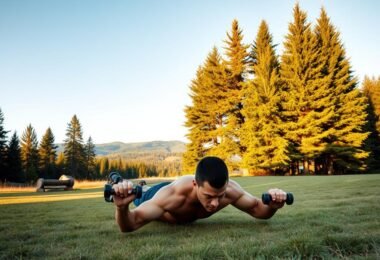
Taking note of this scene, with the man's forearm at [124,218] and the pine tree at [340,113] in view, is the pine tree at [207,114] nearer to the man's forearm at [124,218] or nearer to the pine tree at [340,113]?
the pine tree at [340,113]

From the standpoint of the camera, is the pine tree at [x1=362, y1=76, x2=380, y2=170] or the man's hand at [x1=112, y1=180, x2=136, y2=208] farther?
the pine tree at [x1=362, y1=76, x2=380, y2=170]

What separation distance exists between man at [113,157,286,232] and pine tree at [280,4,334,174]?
23728 mm

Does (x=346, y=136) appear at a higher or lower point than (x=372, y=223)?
higher

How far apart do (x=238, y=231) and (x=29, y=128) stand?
191ft

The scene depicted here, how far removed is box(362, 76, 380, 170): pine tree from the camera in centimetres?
2936

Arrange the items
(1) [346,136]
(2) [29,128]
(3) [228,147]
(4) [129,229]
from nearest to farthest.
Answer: (4) [129,229] < (1) [346,136] < (3) [228,147] < (2) [29,128]

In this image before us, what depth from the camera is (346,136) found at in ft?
85.6

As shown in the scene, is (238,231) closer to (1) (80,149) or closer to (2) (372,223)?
(2) (372,223)

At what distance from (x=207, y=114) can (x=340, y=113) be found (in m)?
14.3

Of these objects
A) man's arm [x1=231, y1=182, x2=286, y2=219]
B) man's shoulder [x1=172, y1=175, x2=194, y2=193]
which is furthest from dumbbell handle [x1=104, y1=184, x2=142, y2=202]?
man's arm [x1=231, y1=182, x2=286, y2=219]

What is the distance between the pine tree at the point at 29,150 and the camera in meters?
48.8

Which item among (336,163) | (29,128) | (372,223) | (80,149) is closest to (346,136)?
(336,163)

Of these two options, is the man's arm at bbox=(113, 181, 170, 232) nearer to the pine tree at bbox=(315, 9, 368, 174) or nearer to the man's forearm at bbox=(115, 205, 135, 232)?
the man's forearm at bbox=(115, 205, 135, 232)

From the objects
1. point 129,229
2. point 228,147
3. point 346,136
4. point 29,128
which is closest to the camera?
point 129,229
